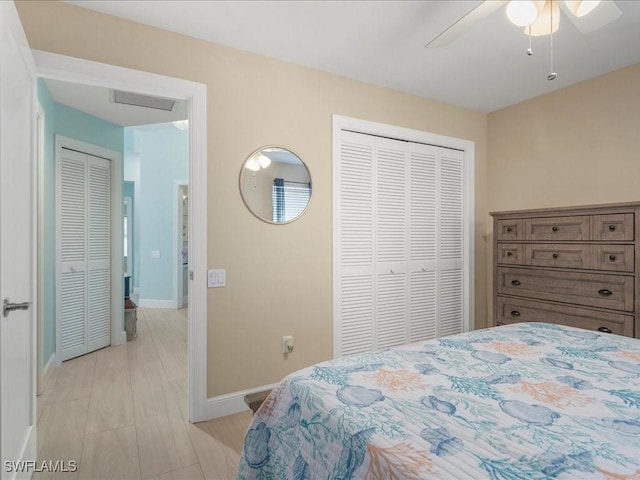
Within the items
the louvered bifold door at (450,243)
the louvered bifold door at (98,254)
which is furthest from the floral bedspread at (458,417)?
the louvered bifold door at (98,254)

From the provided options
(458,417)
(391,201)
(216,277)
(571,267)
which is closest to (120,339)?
(216,277)

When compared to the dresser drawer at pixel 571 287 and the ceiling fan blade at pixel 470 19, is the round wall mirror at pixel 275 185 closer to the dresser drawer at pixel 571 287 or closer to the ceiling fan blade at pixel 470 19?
the ceiling fan blade at pixel 470 19

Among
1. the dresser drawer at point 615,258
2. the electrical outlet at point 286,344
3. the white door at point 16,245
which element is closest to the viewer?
the white door at point 16,245

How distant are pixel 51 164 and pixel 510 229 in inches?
168

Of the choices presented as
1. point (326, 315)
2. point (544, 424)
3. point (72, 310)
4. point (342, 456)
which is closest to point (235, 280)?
point (326, 315)

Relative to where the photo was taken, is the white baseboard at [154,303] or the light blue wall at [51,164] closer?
the light blue wall at [51,164]

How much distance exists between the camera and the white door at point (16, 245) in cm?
129

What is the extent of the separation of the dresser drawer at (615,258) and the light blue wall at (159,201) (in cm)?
557

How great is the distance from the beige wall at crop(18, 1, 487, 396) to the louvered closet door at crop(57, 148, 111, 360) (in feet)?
6.24

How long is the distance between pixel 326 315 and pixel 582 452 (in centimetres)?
214

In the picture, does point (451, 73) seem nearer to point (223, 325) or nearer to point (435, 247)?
point (435, 247)

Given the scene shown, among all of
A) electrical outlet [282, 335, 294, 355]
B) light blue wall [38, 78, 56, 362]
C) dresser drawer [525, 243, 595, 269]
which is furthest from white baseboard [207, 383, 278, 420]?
dresser drawer [525, 243, 595, 269]

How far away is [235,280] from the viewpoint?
2.45 m

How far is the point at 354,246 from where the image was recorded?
9.84 feet
